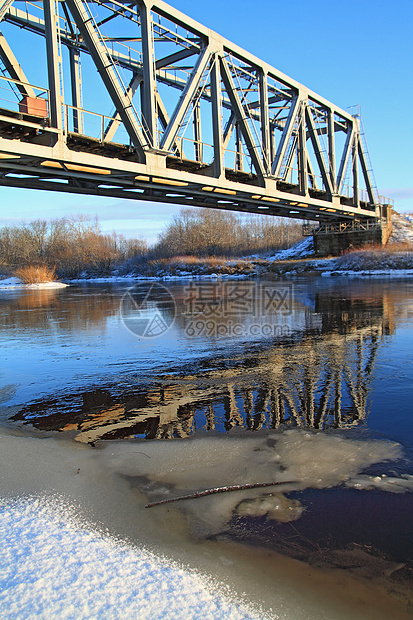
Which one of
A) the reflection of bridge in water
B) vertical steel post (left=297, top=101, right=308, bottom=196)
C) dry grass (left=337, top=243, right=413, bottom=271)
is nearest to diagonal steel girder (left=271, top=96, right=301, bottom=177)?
vertical steel post (left=297, top=101, right=308, bottom=196)

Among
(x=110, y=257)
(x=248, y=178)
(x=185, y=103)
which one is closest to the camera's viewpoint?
(x=185, y=103)

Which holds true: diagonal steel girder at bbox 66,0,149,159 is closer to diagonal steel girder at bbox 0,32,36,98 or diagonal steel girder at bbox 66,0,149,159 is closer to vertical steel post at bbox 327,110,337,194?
diagonal steel girder at bbox 0,32,36,98

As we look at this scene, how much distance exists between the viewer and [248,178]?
22344 millimetres

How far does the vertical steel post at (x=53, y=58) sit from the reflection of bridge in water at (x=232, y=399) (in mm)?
8936

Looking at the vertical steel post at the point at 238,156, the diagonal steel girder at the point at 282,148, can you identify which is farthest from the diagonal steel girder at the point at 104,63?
the vertical steel post at the point at 238,156

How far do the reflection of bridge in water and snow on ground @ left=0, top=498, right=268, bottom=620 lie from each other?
1639mm

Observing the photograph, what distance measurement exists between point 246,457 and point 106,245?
85.4m

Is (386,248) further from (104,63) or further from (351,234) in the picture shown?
(104,63)

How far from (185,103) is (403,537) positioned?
51.0 feet

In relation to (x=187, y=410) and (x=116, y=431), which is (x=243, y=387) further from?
(x=116, y=431)

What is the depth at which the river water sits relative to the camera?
2221mm

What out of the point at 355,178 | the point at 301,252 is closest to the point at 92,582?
the point at 355,178

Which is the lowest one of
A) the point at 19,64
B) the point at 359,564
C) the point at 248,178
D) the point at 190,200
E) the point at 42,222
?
the point at 359,564

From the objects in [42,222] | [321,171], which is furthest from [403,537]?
[42,222]
